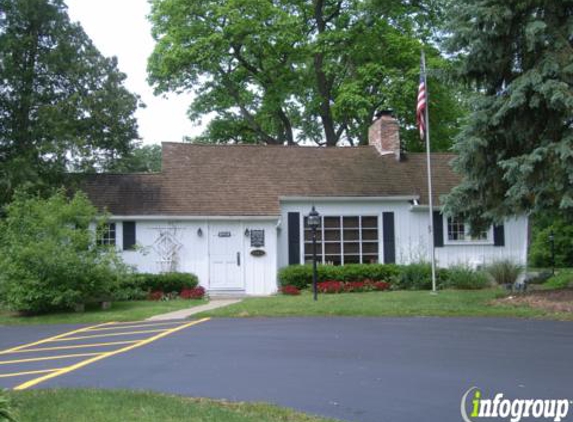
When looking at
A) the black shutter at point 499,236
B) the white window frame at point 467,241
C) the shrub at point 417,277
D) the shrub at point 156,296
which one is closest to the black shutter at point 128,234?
the shrub at point 156,296

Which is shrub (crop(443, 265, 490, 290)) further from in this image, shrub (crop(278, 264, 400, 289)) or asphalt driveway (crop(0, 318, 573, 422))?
asphalt driveway (crop(0, 318, 573, 422))

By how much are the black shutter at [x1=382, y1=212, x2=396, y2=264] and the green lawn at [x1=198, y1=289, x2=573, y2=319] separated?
3.84 metres

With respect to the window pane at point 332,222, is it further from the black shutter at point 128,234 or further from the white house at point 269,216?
the black shutter at point 128,234

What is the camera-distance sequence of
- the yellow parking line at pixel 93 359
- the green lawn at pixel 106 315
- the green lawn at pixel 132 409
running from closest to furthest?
the green lawn at pixel 132 409
the yellow parking line at pixel 93 359
the green lawn at pixel 106 315

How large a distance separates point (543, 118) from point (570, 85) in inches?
41.8

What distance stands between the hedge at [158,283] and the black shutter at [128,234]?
4.76 feet

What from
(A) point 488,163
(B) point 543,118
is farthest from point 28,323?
(B) point 543,118

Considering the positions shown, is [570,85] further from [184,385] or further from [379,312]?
[184,385]

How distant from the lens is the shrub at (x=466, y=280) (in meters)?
18.2

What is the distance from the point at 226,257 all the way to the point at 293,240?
2.31 meters

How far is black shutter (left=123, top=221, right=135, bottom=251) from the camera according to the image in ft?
63.3

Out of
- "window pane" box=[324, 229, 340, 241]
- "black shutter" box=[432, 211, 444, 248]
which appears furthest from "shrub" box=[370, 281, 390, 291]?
"black shutter" box=[432, 211, 444, 248]

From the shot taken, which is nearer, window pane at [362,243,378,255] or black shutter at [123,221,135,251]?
black shutter at [123,221,135,251]

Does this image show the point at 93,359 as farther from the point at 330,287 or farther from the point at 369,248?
the point at 369,248
